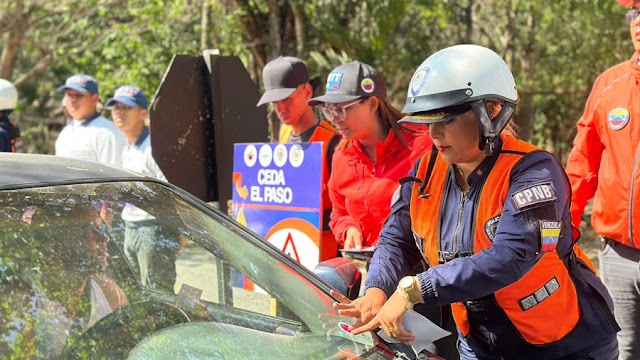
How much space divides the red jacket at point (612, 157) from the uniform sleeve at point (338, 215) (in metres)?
1.04

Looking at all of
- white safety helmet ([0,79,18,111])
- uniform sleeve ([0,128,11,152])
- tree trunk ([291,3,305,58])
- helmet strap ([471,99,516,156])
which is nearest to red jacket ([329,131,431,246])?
helmet strap ([471,99,516,156])

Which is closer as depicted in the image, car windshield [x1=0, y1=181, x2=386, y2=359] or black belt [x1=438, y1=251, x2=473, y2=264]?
car windshield [x1=0, y1=181, x2=386, y2=359]

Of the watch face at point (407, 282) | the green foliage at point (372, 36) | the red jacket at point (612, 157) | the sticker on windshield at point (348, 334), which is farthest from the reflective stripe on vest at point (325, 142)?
the green foliage at point (372, 36)

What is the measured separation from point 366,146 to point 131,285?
4.91 feet

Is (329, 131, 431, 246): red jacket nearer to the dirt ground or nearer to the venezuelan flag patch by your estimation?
the venezuelan flag patch

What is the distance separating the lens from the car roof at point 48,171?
8.15ft

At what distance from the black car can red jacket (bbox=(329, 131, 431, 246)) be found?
3.09 ft

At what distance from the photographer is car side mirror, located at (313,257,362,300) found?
117 inches

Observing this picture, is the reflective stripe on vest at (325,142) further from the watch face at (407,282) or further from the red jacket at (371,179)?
the watch face at (407,282)

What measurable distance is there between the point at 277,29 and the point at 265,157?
6678 millimetres

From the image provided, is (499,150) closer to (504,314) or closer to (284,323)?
(504,314)

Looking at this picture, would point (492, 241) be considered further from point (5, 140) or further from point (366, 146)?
point (5, 140)

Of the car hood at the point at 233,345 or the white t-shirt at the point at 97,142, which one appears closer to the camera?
the car hood at the point at 233,345

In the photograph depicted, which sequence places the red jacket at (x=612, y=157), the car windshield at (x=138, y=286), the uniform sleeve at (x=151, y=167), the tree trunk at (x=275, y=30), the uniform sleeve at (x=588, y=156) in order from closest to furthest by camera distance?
the car windshield at (x=138, y=286), the red jacket at (x=612, y=157), the uniform sleeve at (x=588, y=156), the uniform sleeve at (x=151, y=167), the tree trunk at (x=275, y=30)
